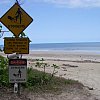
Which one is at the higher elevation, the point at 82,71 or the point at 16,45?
the point at 16,45

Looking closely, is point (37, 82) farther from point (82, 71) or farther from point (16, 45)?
point (82, 71)

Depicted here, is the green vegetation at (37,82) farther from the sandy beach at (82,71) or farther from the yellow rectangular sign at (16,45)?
the yellow rectangular sign at (16,45)

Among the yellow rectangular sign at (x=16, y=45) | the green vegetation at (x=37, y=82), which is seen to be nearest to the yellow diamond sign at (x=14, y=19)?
the yellow rectangular sign at (x=16, y=45)

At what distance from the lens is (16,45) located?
923 cm

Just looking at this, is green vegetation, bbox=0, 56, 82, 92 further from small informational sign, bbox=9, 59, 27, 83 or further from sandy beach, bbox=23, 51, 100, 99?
small informational sign, bbox=9, 59, 27, 83

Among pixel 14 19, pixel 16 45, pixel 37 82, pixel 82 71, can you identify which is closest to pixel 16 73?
pixel 16 45

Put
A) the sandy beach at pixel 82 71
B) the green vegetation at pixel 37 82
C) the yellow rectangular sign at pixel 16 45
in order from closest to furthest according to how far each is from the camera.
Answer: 1. the yellow rectangular sign at pixel 16 45
2. the green vegetation at pixel 37 82
3. the sandy beach at pixel 82 71

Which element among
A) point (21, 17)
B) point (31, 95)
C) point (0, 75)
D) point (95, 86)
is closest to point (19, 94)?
point (31, 95)

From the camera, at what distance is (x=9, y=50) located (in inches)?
362

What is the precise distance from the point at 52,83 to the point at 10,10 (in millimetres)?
4212

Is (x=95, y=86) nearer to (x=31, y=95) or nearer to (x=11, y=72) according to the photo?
(x=31, y=95)

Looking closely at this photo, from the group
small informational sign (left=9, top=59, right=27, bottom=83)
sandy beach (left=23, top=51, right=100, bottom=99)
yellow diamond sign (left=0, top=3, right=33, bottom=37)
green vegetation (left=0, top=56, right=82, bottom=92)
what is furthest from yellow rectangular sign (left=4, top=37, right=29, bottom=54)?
sandy beach (left=23, top=51, right=100, bottom=99)

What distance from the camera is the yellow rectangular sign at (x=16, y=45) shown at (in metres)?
9.20

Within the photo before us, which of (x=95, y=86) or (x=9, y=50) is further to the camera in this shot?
(x=95, y=86)
